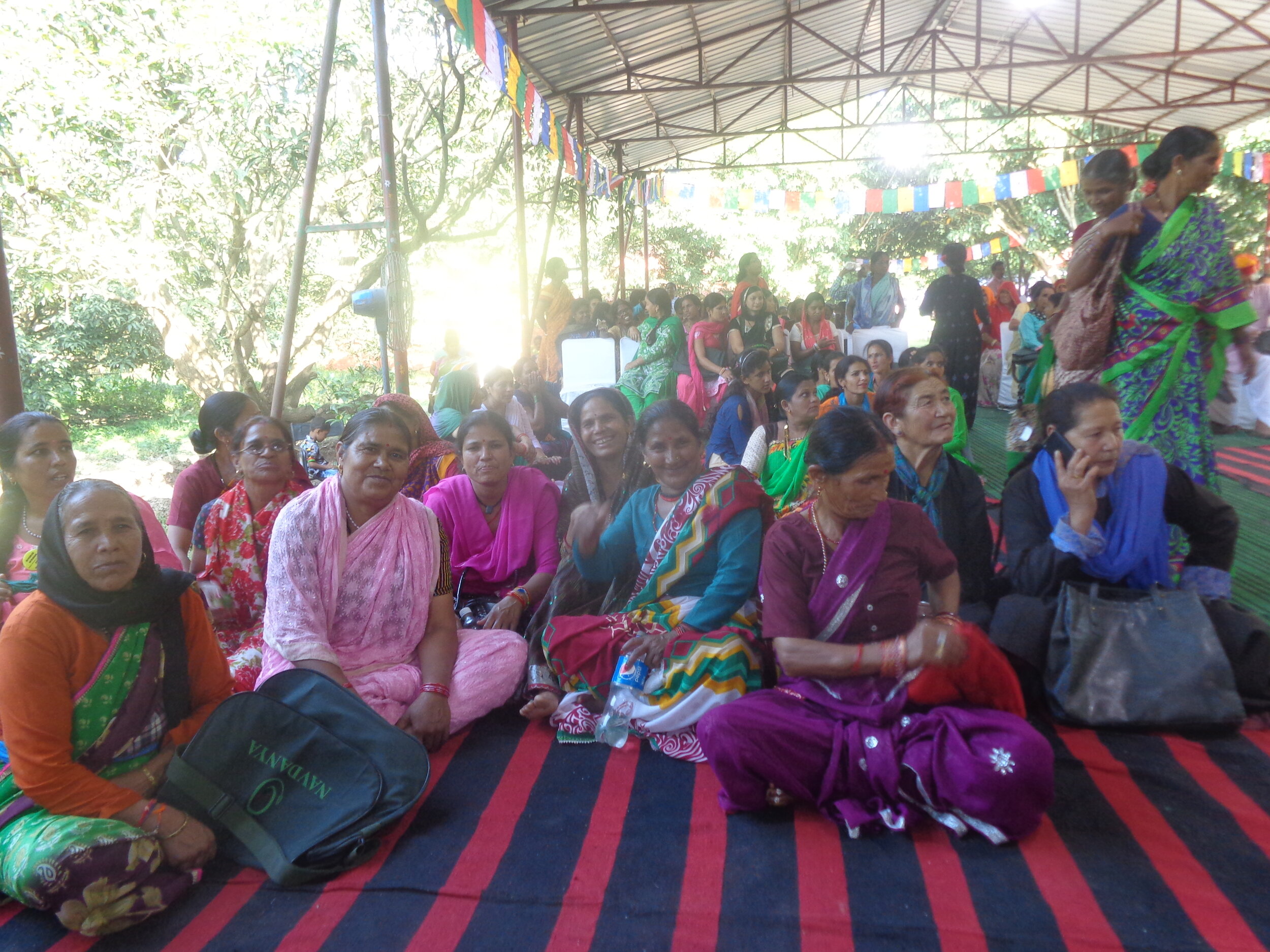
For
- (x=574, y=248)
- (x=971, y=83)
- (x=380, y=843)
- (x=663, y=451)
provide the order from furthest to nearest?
(x=574, y=248) → (x=971, y=83) → (x=663, y=451) → (x=380, y=843)

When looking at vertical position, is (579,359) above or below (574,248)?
below

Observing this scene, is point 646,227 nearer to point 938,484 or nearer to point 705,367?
point 705,367

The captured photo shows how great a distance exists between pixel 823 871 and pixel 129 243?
8.22 metres

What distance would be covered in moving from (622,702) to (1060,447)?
4.94 ft

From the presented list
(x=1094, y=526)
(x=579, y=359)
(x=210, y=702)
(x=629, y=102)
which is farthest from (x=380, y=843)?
(x=629, y=102)

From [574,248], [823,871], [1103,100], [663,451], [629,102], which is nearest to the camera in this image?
[823,871]

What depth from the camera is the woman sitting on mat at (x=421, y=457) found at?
3834mm

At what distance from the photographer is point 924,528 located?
220 centimetres

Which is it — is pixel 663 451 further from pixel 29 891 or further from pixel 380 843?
pixel 29 891

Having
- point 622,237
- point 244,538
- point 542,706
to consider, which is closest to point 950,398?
point 542,706

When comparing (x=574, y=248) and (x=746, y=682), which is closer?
(x=746, y=682)

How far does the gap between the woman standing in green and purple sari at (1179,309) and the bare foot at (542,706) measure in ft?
6.78

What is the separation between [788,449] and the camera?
→ 388 centimetres

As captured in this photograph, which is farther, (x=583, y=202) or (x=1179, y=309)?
(x=583, y=202)
